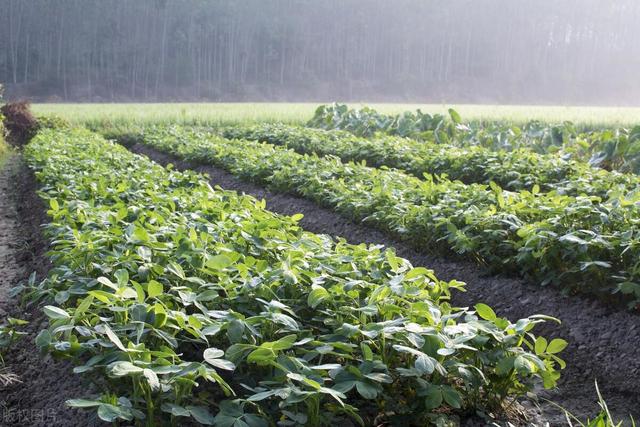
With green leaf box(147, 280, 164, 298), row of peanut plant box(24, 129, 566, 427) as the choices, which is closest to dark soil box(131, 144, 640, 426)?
row of peanut plant box(24, 129, 566, 427)

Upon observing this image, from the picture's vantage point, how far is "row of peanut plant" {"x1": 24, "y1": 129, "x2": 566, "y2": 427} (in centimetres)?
207

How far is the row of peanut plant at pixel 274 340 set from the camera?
2.07m

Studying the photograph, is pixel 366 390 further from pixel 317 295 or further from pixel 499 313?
pixel 499 313

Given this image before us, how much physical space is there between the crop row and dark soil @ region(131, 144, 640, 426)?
0.95m

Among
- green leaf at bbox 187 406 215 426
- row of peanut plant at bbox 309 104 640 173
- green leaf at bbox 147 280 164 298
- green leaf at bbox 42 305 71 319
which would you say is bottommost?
green leaf at bbox 187 406 215 426

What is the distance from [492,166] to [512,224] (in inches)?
119

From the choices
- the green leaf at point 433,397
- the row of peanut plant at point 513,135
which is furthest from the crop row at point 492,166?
the green leaf at point 433,397

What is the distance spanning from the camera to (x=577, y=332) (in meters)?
3.72

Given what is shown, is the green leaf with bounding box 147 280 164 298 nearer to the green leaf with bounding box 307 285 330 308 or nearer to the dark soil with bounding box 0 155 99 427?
the dark soil with bounding box 0 155 99 427

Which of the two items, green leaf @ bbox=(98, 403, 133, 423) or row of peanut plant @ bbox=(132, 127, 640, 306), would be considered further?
row of peanut plant @ bbox=(132, 127, 640, 306)

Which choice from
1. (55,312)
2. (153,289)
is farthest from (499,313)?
(55,312)

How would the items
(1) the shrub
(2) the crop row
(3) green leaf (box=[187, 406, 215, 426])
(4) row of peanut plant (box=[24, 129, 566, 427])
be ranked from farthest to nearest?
(1) the shrub → (2) the crop row → (4) row of peanut plant (box=[24, 129, 566, 427]) → (3) green leaf (box=[187, 406, 215, 426])

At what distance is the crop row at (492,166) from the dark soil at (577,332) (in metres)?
0.95

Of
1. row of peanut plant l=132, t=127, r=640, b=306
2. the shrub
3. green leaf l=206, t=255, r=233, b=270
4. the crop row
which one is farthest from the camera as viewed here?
the shrub
